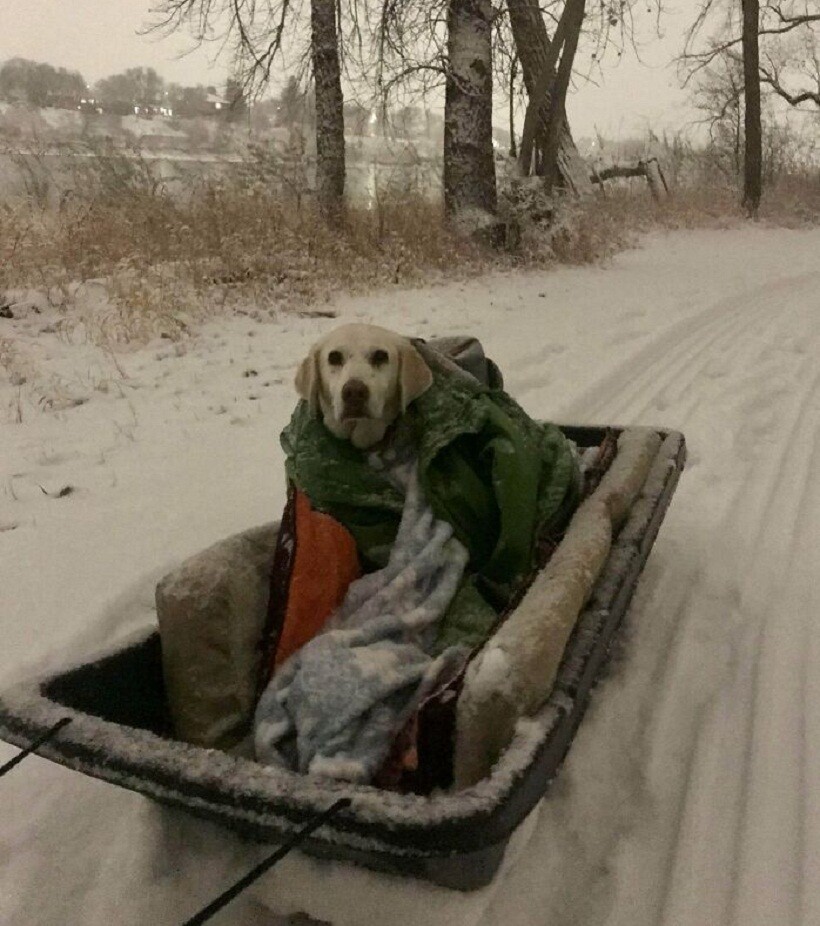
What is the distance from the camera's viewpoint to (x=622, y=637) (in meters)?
2.42

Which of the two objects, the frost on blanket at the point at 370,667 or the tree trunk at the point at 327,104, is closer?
the frost on blanket at the point at 370,667

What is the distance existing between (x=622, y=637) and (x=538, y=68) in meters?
11.4

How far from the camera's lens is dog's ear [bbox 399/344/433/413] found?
2428 mm

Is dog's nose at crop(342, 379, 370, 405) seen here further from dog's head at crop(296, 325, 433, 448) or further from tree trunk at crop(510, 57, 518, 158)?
tree trunk at crop(510, 57, 518, 158)

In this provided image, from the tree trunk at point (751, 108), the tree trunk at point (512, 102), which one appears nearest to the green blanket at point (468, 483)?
the tree trunk at point (512, 102)

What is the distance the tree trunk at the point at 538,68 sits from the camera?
11.1 m

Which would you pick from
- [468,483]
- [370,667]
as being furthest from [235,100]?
[370,667]

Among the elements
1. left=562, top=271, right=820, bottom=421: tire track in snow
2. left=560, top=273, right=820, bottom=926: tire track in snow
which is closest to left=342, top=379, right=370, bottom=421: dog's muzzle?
left=560, top=273, right=820, bottom=926: tire track in snow

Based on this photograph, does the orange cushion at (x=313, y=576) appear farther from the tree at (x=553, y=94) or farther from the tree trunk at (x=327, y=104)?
the tree at (x=553, y=94)

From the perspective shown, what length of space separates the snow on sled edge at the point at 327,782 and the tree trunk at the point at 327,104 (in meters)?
8.21

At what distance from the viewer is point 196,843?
5.64 ft

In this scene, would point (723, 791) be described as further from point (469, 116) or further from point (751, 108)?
point (751, 108)

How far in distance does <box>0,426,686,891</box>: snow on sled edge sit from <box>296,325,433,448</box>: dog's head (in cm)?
96

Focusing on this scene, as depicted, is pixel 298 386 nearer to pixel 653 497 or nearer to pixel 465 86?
pixel 653 497
